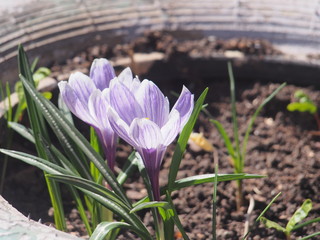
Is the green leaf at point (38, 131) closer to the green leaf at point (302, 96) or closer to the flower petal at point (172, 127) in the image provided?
the flower petal at point (172, 127)

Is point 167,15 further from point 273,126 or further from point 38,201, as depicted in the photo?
point 38,201

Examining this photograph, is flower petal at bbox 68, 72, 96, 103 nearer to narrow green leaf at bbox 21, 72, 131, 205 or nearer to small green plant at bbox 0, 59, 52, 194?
narrow green leaf at bbox 21, 72, 131, 205

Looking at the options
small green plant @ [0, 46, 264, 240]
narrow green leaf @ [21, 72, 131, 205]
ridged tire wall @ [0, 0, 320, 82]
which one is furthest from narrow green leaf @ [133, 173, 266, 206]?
ridged tire wall @ [0, 0, 320, 82]

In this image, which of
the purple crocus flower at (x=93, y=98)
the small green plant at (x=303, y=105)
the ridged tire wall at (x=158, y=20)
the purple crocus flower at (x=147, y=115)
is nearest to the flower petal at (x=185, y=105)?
the purple crocus flower at (x=147, y=115)

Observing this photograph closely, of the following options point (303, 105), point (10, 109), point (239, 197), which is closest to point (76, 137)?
point (10, 109)

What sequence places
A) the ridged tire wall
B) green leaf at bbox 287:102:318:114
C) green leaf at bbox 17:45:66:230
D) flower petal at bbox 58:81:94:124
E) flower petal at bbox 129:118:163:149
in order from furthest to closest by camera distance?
the ridged tire wall
green leaf at bbox 287:102:318:114
green leaf at bbox 17:45:66:230
flower petal at bbox 58:81:94:124
flower petal at bbox 129:118:163:149

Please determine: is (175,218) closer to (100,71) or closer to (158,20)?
(100,71)

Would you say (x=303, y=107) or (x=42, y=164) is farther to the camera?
(x=303, y=107)
